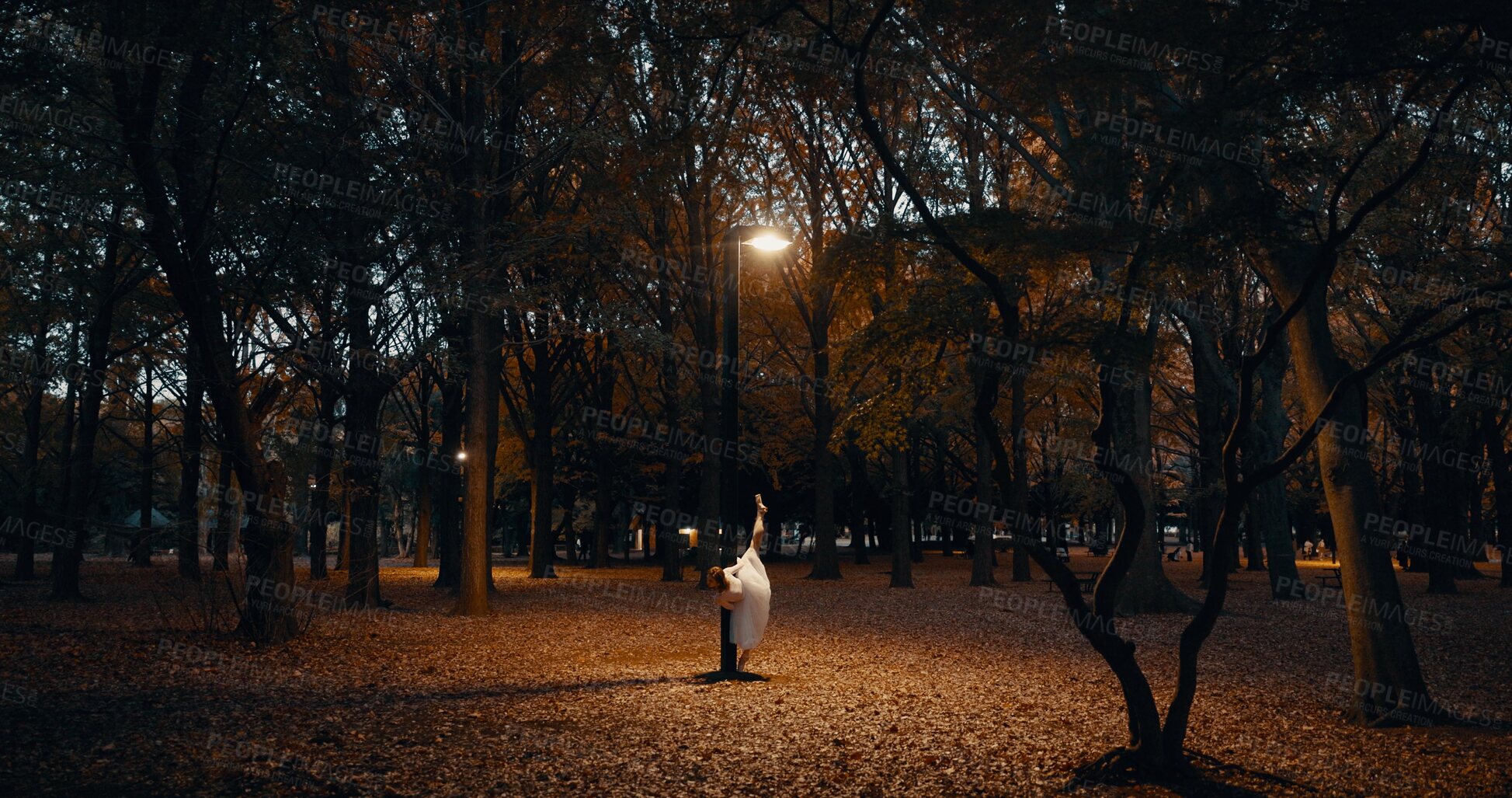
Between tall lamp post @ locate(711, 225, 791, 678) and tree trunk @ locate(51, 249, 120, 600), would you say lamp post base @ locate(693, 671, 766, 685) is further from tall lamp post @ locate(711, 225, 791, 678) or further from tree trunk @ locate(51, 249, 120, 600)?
tree trunk @ locate(51, 249, 120, 600)

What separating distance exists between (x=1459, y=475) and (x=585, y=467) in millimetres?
28012

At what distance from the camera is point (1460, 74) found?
756 cm

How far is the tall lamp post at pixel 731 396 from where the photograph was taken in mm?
10891

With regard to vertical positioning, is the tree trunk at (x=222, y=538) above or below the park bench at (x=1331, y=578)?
above

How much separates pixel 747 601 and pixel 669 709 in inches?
67.9

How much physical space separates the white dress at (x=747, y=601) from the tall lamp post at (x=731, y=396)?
0.15m

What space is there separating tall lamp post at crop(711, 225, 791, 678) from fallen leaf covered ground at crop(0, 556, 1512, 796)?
0.55m

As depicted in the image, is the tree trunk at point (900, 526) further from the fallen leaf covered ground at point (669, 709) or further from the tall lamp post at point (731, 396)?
the tall lamp post at point (731, 396)

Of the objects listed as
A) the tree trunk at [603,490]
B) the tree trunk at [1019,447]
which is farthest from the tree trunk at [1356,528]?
the tree trunk at [603,490]

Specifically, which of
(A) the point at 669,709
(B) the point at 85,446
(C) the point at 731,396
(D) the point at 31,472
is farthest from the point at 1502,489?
(D) the point at 31,472

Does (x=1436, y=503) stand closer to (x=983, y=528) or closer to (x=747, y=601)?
(x=983, y=528)

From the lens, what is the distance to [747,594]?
10.6 meters

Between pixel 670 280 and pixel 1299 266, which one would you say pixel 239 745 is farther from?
pixel 670 280

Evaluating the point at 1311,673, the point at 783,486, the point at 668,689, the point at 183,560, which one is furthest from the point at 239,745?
the point at 783,486
